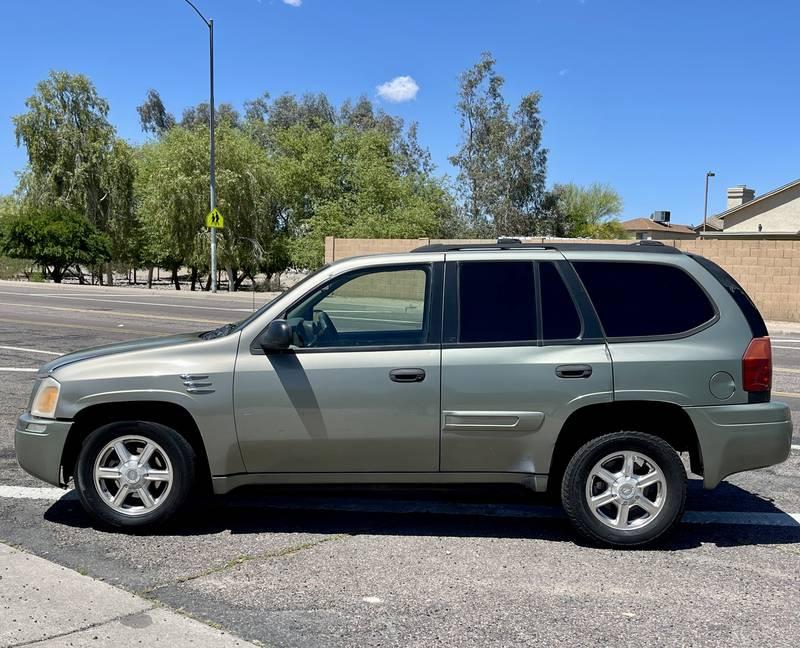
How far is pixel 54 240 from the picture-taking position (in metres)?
43.8

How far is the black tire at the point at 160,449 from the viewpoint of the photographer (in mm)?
4703

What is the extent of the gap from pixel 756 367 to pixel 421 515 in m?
2.29

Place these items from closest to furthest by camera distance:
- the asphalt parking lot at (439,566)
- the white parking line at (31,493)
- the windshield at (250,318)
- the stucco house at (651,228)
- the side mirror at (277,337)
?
the asphalt parking lot at (439,566) < the side mirror at (277,337) < the windshield at (250,318) < the white parking line at (31,493) < the stucco house at (651,228)

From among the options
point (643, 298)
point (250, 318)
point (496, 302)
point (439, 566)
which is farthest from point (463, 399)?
point (250, 318)

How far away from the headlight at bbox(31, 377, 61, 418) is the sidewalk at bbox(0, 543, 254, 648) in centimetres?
97

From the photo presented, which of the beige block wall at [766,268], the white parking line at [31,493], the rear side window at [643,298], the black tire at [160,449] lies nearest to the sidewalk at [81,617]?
the black tire at [160,449]

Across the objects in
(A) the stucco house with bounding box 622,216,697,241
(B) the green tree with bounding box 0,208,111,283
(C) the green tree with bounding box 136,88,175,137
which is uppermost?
(C) the green tree with bounding box 136,88,175,137

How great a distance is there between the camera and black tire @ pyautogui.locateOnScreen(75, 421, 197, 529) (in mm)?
4703

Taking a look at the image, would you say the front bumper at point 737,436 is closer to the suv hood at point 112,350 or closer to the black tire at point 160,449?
the black tire at point 160,449

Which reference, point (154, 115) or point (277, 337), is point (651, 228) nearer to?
point (154, 115)

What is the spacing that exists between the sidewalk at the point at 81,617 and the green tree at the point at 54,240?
43.3 meters

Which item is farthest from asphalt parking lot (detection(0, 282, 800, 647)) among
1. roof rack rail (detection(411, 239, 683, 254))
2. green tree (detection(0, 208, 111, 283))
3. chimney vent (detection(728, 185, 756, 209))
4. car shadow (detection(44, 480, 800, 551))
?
chimney vent (detection(728, 185, 756, 209))

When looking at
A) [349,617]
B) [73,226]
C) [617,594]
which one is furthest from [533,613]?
[73,226]

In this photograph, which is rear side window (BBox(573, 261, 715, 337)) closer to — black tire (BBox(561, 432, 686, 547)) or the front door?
black tire (BBox(561, 432, 686, 547))
